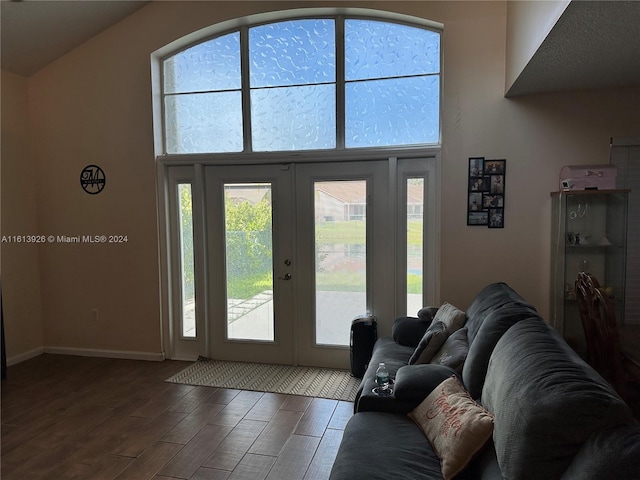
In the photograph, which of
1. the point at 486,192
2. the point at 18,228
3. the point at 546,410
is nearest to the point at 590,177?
the point at 486,192

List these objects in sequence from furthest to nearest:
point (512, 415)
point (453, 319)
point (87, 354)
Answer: point (87, 354), point (453, 319), point (512, 415)

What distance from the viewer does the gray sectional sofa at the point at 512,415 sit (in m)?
1.07

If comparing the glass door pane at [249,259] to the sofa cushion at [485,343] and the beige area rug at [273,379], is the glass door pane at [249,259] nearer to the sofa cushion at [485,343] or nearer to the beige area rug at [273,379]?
the beige area rug at [273,379]

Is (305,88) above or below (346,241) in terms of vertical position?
above

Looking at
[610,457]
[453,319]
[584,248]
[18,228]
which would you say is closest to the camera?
[610,457]

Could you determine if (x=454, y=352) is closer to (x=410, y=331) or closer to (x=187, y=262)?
(x=410, y=331)

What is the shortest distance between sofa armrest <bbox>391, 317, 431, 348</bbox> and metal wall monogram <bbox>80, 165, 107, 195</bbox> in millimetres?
3203

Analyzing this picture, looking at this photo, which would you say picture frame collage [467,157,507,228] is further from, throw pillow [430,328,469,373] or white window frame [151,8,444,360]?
throw pillow [430,328,469,373]

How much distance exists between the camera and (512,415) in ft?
4.26

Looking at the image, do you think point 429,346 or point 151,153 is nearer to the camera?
point 429,346

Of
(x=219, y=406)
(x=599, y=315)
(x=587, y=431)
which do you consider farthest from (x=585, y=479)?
(x=219, y=406)

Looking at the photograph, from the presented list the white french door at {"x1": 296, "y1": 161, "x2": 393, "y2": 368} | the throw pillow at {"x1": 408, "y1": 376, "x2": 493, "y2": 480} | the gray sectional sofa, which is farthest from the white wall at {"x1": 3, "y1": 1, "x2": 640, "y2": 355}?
the throw pillow at {"x1": 408, "y1": 376, "x2": 493, "y2": 480}

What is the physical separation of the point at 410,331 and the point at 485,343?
1081 millimetres

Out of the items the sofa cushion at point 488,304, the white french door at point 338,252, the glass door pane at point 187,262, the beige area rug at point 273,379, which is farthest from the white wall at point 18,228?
the sofa cushion at point 488,304
